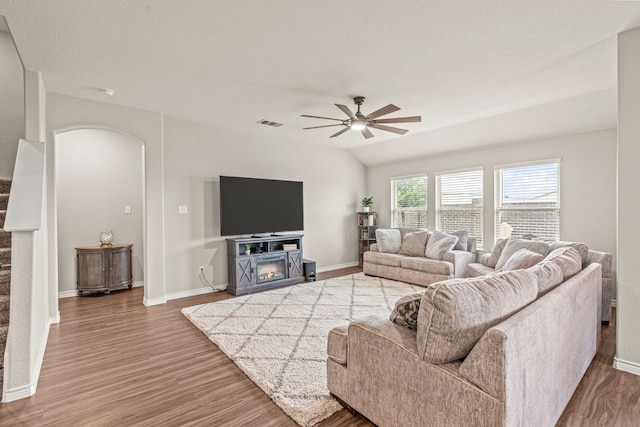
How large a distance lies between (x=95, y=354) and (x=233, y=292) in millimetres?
2107

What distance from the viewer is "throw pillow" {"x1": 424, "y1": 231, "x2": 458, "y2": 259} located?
5.31 metres

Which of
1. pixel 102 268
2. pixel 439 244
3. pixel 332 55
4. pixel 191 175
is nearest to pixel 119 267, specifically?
pixel 102 268

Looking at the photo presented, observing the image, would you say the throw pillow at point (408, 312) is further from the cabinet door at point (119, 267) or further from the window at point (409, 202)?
the window at point (409, 202)

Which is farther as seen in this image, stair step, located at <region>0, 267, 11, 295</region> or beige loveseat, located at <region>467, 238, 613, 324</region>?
beige loveseat, located at <region>467, 238, 613, 324</region>

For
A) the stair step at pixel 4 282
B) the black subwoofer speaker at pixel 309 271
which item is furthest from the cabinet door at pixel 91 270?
the black subwoofer speaker at pixel 309 271

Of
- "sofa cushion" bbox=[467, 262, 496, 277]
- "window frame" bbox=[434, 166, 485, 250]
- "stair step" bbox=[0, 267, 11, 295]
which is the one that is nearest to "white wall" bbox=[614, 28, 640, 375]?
"sofa cushion" bbox=[467, 262, 496, 277]

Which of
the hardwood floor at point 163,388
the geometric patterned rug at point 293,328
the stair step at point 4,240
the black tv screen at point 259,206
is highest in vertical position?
the black tv screen at point 259,206

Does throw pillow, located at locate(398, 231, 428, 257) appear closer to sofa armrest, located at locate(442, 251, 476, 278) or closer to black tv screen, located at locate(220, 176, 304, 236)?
sofa armrest, located at locate(442, 251, 476, 278)

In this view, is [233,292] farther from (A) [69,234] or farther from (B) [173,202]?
(A) [69,234]

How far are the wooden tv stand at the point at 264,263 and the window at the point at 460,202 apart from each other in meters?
2.92

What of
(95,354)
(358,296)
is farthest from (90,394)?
(358,296)

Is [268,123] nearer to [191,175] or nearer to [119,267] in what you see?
[191,175]

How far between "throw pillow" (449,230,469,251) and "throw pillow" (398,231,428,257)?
50cm

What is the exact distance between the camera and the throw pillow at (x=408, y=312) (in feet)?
5.85
